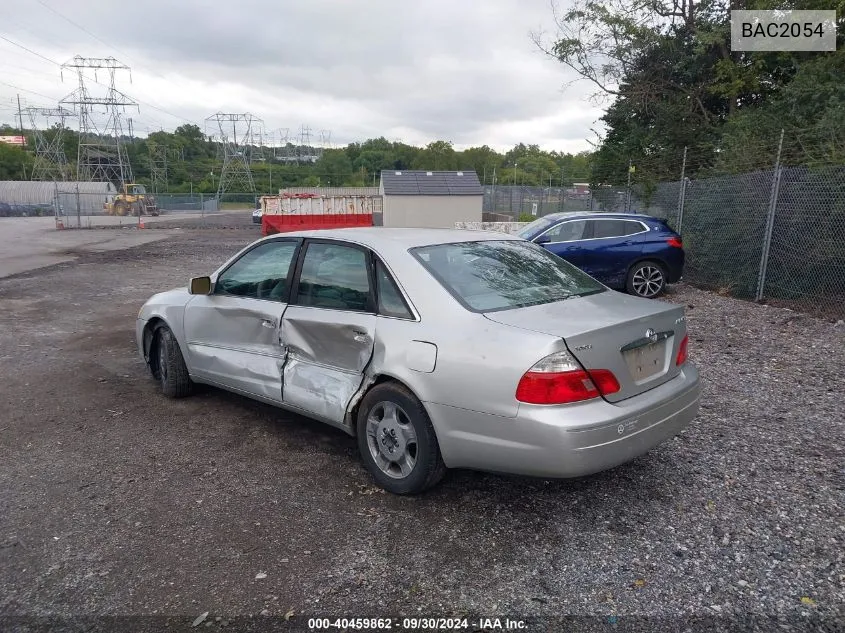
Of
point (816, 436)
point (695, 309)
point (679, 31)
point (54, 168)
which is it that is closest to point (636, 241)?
point (695, 309)

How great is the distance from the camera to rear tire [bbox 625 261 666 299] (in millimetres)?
10906

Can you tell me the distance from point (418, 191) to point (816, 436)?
24.4 m

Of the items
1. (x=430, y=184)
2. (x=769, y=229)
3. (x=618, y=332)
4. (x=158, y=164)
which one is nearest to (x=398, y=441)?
(x=618, y=332)

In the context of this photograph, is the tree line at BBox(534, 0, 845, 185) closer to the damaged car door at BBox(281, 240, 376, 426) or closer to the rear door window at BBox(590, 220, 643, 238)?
the rear door window at BBox(590, 220, 643, 238)

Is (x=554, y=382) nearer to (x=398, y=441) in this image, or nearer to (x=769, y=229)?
(x=398, y=441)

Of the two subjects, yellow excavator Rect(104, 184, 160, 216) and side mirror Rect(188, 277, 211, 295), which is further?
yellow excavator Rect(104, 184, 160, 216)

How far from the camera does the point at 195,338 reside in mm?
5117

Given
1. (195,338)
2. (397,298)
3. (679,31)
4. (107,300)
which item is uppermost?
(679,31)

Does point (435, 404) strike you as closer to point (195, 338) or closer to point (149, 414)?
point (195, 338)

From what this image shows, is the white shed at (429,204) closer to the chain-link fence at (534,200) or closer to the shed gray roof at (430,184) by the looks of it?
the shed gray roof at (430,184)

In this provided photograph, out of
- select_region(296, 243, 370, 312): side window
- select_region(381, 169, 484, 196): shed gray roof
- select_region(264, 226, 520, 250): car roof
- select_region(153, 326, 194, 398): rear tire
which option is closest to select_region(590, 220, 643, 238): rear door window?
select_region(264, 226, 520, 250): car roof

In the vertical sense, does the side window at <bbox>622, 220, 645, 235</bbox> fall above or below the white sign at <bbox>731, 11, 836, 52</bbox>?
below

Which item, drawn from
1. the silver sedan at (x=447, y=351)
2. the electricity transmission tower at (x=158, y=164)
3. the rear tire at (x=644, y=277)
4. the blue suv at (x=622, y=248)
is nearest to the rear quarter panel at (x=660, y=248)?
the blue suv at (x=622, y=248)

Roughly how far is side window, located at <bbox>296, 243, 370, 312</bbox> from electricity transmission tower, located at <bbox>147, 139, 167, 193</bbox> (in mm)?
97792
